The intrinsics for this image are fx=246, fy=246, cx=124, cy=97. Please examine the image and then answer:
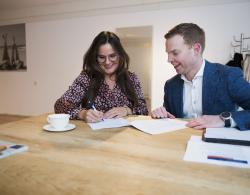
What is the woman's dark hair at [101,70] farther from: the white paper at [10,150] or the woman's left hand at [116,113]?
the white paper at [10,150]

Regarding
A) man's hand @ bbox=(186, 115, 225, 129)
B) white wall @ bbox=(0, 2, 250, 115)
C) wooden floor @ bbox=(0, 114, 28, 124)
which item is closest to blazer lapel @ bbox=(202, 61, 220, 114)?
man's hand @ bbox=(186, 115, 225, 129)

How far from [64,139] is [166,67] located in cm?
348

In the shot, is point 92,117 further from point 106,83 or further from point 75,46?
point 75,46

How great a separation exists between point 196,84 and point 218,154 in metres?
0.82

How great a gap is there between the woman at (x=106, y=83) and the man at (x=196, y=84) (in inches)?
10.3

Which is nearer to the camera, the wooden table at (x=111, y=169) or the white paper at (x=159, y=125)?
the wooden table at (x=111, y=169)

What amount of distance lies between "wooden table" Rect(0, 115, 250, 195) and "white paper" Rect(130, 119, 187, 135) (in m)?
0.08

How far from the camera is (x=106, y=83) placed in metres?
1.76

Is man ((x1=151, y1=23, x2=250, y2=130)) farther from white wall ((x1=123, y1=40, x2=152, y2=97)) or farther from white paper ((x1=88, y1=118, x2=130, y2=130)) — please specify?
Result: white wall ((x1=123, y1=40, x2=152, y2=97))

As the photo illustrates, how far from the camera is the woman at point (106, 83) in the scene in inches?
66.5

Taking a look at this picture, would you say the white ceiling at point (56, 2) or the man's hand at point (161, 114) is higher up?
the white ceiling at point (56, 2)

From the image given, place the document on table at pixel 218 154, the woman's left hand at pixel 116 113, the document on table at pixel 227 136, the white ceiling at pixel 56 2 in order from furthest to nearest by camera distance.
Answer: the white ceiling at pixel 56 2
the woman's left hand at pixel 116 113
the document on table at pixel 227 136
the document on table at pixel 218 154

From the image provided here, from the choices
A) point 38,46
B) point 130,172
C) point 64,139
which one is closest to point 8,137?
point 64,139

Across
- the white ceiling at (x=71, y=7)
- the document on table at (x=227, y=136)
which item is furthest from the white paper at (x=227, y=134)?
the white ceiling at (x=71, y=7)
